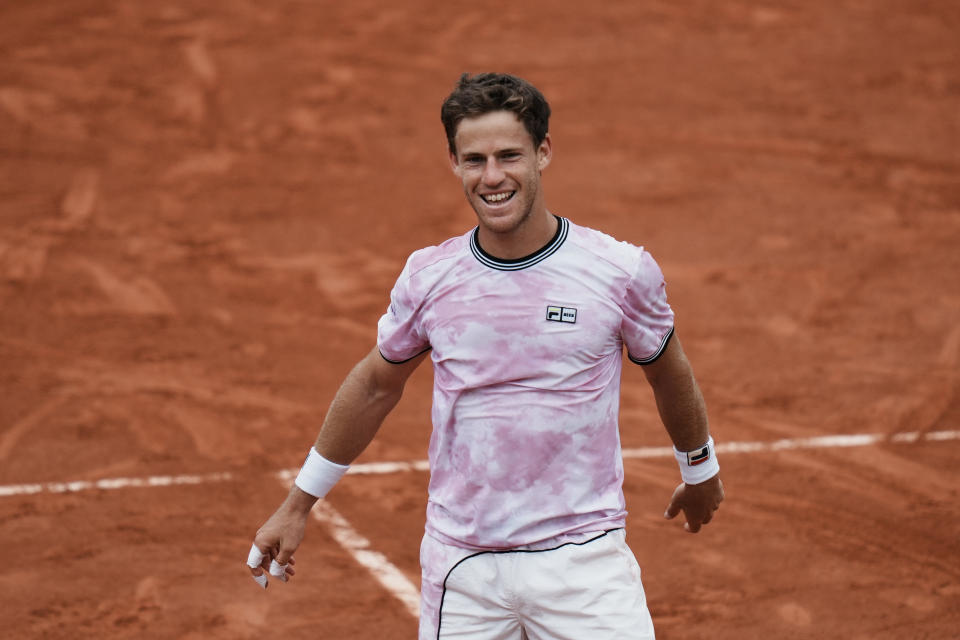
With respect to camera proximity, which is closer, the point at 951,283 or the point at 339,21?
the point at 951,283

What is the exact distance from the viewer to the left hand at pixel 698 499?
4191 mm

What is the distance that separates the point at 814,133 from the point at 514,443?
1097 cm

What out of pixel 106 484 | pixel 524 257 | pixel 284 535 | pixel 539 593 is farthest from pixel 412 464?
pixel 524 257

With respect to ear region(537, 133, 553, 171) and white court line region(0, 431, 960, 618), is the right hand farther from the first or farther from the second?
white court line region(0, 431, 960, 618)

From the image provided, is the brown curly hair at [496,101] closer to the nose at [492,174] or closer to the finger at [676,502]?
the nose at [492,174]

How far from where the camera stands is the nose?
3.64m

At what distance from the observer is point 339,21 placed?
16.5 metres

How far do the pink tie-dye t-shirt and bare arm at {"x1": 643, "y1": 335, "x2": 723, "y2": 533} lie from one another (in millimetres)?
105

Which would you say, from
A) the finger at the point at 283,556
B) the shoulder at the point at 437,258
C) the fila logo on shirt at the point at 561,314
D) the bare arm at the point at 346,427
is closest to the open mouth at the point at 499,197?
the shoulder at the point at 437,258

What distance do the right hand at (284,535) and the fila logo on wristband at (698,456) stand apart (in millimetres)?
1285

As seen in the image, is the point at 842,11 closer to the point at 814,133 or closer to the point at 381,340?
the point at 814,133

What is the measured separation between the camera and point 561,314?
3672mm

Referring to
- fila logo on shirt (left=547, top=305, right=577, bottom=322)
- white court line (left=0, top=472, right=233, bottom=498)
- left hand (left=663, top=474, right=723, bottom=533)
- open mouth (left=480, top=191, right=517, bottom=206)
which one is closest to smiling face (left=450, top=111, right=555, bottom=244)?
open mouth (left=480, top=191, right=517, bottom=206)

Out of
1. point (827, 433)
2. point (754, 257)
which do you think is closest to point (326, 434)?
point (827, 433)
